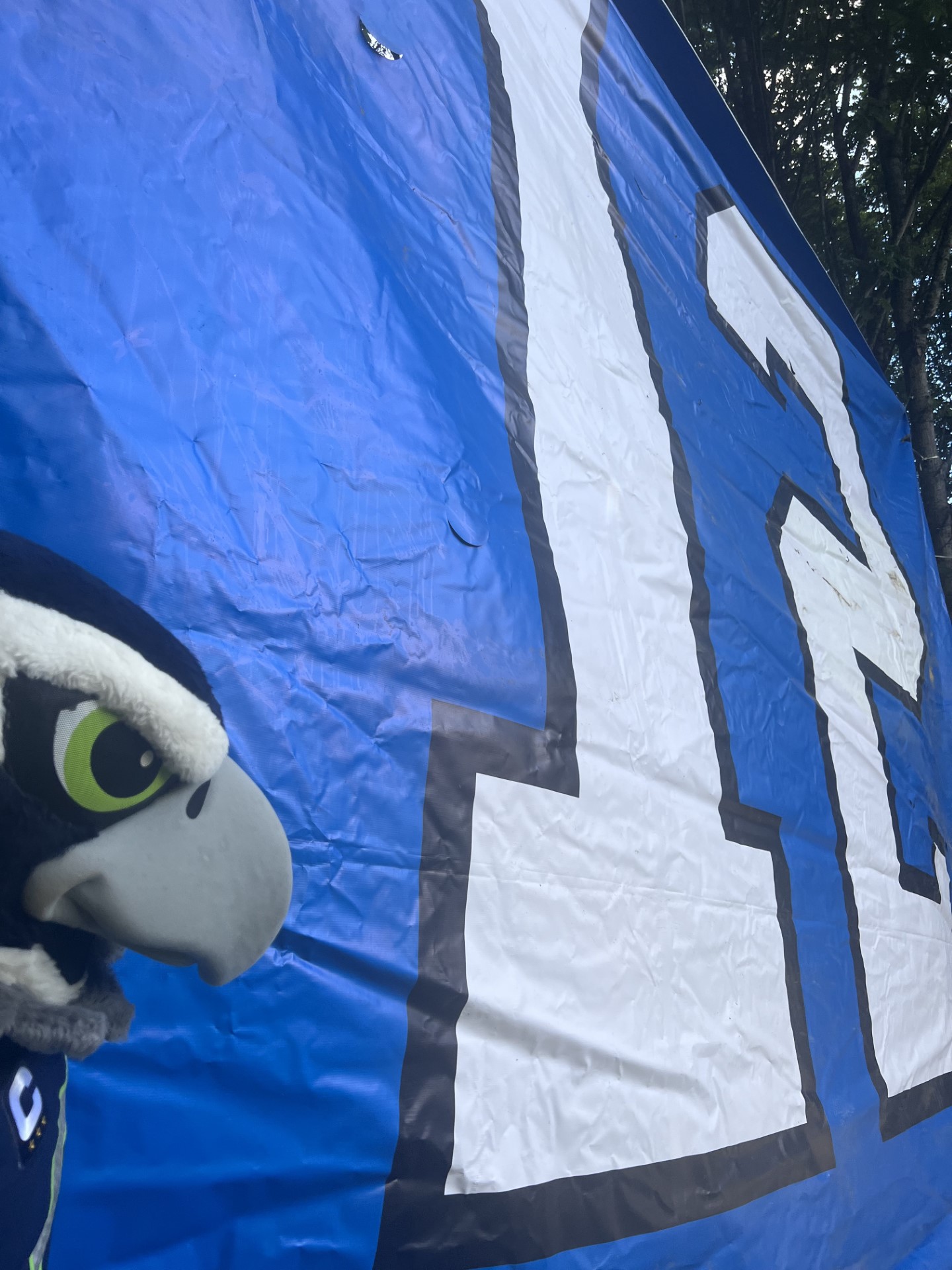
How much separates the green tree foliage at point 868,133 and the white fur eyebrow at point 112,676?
328 cm

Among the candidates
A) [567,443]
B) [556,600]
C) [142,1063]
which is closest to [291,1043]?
[142,1063]

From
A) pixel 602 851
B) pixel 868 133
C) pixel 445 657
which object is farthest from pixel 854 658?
pixel 868 133

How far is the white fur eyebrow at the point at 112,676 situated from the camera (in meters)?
0.33

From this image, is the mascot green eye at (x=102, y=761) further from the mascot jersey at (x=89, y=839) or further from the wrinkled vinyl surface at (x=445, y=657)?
the wrinkled vinyl surface at (x=445, y=657)

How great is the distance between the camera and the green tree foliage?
9.71ft

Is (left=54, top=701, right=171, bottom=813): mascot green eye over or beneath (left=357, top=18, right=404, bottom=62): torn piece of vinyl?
beneath

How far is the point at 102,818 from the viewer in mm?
344

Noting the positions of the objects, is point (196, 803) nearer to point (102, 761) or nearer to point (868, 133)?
point (102, 761)

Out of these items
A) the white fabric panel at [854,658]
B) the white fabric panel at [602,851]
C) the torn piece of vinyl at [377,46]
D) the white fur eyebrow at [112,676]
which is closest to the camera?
the white fur eyebrow at [112,676]

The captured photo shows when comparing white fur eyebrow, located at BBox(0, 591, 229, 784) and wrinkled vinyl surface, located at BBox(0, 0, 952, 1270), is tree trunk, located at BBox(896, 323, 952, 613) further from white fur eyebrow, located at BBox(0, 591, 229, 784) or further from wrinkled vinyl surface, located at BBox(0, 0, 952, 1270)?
white fur eyebrow, located at BBox(0, 591, 229, 784)

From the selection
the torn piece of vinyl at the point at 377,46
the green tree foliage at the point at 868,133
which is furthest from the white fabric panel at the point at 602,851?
the green tree foliage at the point at 868,133

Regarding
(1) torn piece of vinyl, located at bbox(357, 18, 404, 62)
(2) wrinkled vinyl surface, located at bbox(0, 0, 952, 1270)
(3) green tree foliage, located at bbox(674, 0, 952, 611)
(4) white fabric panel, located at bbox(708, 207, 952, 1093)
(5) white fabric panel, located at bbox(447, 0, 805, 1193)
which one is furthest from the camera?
(3) green tree foliage, located at bbox(674, 0, 952, 611)

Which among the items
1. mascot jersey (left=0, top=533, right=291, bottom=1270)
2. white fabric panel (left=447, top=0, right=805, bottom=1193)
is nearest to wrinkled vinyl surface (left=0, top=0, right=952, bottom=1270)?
white fabric panel (left=447, top=0, right=805, bottom=1193)

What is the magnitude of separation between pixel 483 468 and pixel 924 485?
2.80m
